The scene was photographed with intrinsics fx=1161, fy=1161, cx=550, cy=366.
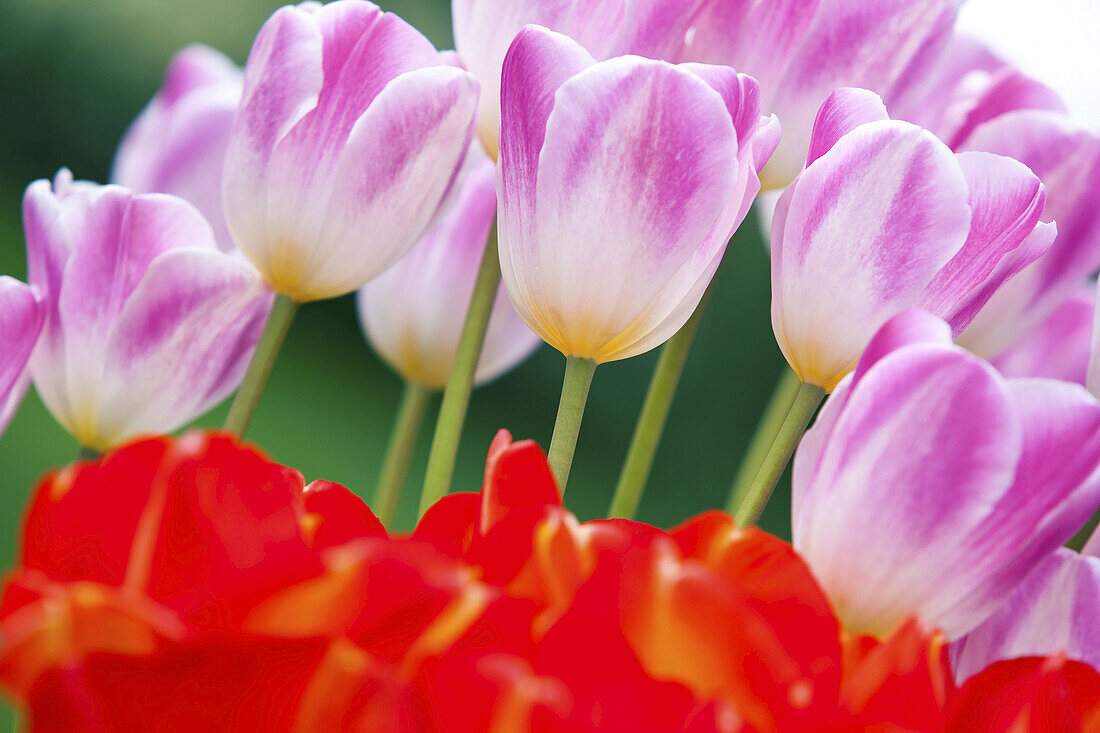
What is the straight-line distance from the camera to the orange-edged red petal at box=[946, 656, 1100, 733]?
13 centimetres

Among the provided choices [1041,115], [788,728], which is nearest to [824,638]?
[788,728]

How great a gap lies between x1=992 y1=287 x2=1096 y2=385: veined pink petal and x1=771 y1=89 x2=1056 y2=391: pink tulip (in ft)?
0.32

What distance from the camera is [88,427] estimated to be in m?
0.20

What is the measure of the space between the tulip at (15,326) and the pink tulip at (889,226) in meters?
0.11

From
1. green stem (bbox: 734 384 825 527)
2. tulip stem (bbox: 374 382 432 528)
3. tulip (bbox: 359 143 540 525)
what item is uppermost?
green stem (bbox: 734 384 825 527)

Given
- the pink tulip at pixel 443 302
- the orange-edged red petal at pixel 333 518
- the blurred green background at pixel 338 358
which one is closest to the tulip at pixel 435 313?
the pink tulip at pixel 443 302

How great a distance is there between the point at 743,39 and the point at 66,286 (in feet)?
0.38

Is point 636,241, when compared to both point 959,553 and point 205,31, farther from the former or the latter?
point 205,31

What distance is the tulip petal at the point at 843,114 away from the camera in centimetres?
16

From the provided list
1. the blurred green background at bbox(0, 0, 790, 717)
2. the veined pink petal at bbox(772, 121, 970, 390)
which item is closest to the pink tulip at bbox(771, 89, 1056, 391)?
the veined pink petal at bbox(772, 121, 970, 390)

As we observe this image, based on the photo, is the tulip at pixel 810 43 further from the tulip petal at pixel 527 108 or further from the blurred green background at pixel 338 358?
the blurred green background at pixel 338 358

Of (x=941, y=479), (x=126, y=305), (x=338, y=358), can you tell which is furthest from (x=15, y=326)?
(x=338, y=358)

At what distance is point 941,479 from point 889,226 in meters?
0.04

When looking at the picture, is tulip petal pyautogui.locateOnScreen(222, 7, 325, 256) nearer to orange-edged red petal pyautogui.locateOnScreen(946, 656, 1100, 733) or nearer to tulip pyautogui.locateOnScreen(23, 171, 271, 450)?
tulip pyautogui.locateOnScreen(23, 171, 271, 450)
